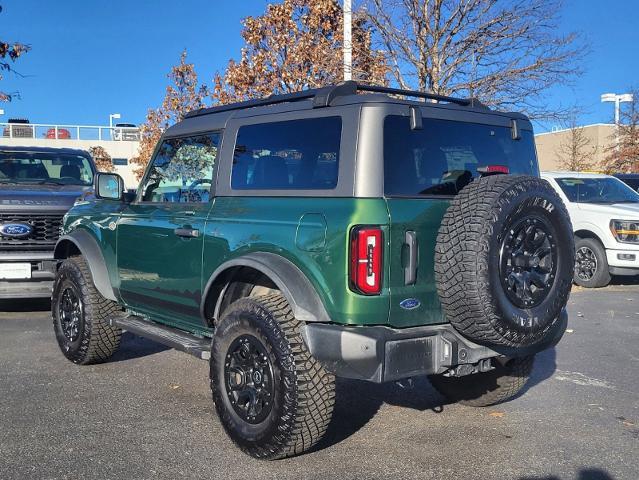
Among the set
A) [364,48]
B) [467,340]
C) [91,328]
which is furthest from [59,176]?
[467,340]

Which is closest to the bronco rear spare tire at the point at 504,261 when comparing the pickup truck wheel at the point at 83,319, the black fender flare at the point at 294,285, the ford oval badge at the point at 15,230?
the black fender flare at the point at 294,285

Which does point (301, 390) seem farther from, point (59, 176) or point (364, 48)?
point (364, 48)

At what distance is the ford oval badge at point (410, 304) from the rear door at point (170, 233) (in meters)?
1.52

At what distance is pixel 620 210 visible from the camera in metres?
11.0

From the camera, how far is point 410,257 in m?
3.75

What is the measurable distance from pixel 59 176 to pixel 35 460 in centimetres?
611

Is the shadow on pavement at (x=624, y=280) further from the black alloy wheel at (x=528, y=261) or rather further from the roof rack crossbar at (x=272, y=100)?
the roof rack crossbar at (x=272, y=100)

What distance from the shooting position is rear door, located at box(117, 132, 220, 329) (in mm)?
4770

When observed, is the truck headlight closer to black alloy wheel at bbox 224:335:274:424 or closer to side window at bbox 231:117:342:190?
side window at bbox 231:117:342:190

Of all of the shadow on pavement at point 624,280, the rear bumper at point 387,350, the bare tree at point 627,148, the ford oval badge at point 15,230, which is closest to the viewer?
the rear bumper at point 387,350

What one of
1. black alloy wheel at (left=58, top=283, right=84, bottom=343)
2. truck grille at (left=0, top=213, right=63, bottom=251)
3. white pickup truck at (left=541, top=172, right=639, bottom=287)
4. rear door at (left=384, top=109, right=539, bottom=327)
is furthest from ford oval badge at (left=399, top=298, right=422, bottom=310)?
white pickup truck at (left=541, top=172, right=639, bottom=287)

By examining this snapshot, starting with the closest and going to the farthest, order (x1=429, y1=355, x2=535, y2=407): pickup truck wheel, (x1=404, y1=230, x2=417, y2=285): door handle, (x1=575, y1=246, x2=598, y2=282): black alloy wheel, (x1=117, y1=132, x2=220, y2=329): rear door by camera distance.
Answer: (x1=404, y1=230, x2=417, y2=285): door handle
(x1=117, y1=132, x2=220, y2=329): rear door
(x1=429, y1=355, x2=535, y2=407): pickup truck wheel
(x1=575, y1=246, x2=598, y2=282): black alloy wheel

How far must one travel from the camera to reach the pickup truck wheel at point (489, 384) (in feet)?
16.1

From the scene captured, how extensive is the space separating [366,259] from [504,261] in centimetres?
74
